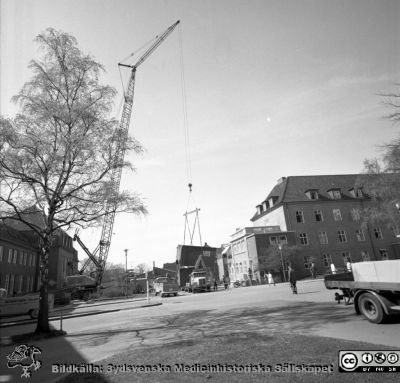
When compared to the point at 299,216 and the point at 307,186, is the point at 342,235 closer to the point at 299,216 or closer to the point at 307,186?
the point at 299,216

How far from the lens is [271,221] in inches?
2021

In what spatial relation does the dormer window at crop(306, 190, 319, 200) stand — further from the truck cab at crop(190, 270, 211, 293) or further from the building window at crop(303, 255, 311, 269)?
the truck cab at crop(190, 270, 211, 293)

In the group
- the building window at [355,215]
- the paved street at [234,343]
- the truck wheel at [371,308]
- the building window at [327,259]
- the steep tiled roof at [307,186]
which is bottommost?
the paved street at [234,343]

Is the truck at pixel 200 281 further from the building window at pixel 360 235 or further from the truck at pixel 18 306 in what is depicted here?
the building window at pixel 360 235

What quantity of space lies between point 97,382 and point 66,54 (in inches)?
544

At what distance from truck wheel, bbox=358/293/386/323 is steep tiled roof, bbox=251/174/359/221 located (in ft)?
127

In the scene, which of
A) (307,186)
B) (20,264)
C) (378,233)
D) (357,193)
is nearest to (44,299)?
(20,264)

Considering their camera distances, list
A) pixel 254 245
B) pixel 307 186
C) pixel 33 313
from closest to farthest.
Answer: pixel 33 313, pixel 254 245, pixel 307 186

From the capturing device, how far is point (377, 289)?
8.81m

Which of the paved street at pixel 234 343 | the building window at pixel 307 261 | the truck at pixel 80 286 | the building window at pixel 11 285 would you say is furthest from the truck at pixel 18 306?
the building window at pixel 307 261

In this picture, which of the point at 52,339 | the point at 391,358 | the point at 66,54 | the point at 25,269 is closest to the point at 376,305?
the point at 391,358

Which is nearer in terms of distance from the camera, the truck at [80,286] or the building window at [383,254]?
the truck at [80,286]

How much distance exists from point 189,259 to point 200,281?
78.9 ft

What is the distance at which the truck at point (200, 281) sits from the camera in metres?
36.2
